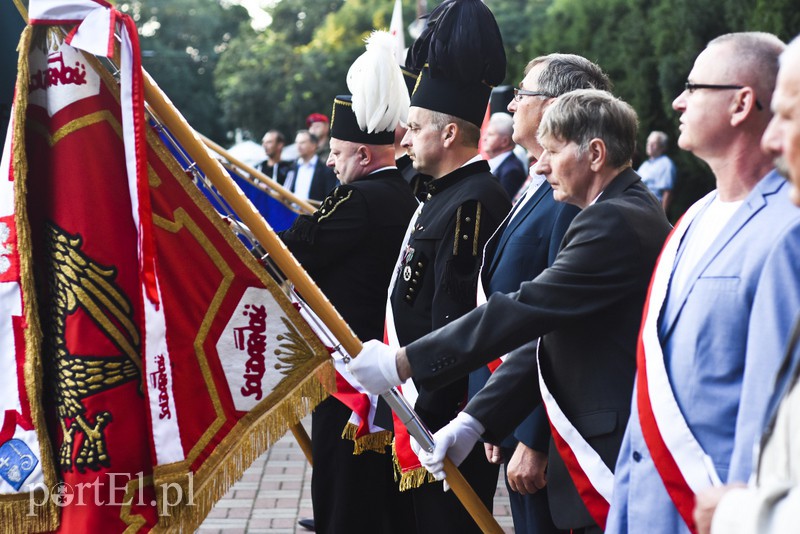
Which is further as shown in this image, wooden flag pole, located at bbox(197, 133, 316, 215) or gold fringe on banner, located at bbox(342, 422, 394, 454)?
wooden flag pole, located at bbox(197, 133, 316, 215)

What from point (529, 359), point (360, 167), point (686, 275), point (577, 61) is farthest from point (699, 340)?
point (360, 167)

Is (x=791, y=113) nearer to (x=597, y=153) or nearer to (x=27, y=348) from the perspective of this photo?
Result: (x=597, y=153)

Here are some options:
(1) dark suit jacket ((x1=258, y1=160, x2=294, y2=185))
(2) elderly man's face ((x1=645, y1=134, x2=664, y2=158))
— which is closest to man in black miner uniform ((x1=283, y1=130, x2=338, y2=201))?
(1) dark suit jacket ((x1=258, y1=160, x2=294, y2=185))

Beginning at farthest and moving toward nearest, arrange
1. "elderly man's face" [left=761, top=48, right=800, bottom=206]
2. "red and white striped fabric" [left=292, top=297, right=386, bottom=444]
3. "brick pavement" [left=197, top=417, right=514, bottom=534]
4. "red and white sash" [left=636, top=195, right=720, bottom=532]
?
"brick pavement" [left=197, top=417, right=514, bottom=534] → "red and white striped fabric" [left=292, top=297, right=386, bottom=444] → "red and white sash" [left=636, top=195, right=720, bottom=532] → "elderly man's face" [left=761, top=48, right=800, bottom=206]

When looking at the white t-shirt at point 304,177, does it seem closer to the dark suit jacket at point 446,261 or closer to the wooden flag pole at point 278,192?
the wooden flag pole at point 278,192

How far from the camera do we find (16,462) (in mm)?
3115

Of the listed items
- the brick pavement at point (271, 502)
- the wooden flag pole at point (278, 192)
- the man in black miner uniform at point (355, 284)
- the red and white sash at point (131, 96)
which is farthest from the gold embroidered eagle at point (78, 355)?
the wooden flag pole at point (278, 192)

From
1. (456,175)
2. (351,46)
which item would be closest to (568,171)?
(456,175)

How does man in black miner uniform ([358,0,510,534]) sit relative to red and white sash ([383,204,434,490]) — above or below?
above

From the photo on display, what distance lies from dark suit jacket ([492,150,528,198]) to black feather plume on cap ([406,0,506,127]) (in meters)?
5.18

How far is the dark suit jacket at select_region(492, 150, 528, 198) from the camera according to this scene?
926 centimetres

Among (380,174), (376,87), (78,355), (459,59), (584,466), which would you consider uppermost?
(459,59)

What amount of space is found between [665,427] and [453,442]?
98 cm

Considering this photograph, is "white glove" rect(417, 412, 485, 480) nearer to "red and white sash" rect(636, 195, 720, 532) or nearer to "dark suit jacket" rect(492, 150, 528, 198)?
"red and white sash" rect(636, 195, 720, 532)
